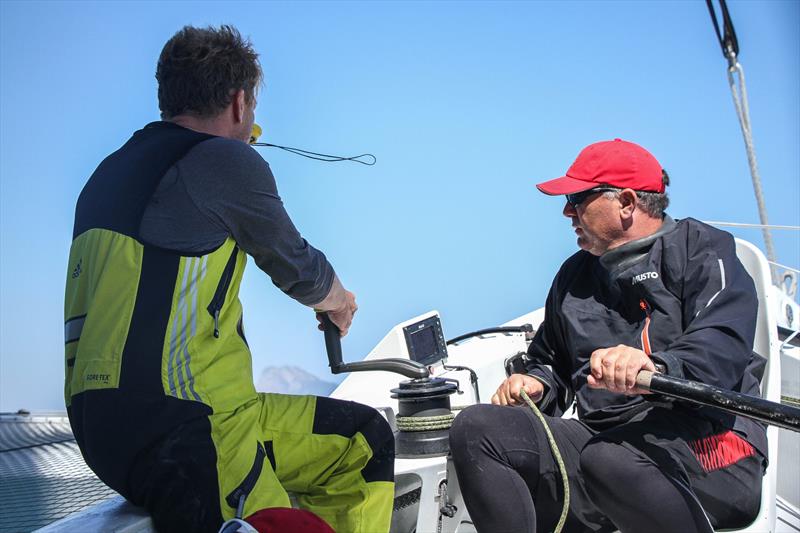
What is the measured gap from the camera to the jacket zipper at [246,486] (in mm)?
1794

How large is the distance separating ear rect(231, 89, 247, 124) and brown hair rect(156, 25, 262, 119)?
0.05 feet

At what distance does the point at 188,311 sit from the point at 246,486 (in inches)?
16.5

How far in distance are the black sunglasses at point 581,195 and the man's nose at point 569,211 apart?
14 millimetres

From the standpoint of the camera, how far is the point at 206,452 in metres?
1.77

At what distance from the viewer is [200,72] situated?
207 cm

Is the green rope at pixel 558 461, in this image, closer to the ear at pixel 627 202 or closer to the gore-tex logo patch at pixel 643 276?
the gore-tex logo patch at pixel 643 276

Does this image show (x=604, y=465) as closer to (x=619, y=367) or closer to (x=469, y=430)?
(x=619, y=367)

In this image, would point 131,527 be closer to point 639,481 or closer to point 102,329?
point 102,329

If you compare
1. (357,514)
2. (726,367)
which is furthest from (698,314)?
(357,514)

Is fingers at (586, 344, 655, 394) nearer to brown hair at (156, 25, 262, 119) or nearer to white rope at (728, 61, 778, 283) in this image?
brown hair at (156, 25, 262, 119)

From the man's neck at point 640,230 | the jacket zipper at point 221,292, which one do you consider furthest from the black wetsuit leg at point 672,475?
the jacket zipper at point 221,292

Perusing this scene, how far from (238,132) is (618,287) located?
4.28 feet

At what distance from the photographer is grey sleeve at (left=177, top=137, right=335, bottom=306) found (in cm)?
187

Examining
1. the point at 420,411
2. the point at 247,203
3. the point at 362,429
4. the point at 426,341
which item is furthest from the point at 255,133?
the point at 426,341
